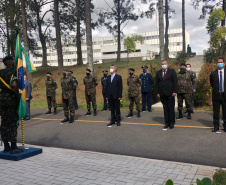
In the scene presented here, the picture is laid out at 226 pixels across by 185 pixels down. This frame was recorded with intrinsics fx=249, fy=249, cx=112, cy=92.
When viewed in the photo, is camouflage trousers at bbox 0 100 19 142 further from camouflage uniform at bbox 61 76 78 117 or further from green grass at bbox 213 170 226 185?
green grass at bbox 213 170 226 185

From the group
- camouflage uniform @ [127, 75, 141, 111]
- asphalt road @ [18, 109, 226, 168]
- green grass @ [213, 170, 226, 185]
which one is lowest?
asphalt road @ [18, 109, 226, 168]

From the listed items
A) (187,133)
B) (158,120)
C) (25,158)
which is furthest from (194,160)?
(158,120)

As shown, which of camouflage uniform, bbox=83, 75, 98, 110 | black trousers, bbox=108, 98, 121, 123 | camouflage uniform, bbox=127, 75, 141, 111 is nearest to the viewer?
black trousers, bbox=108, 98, 121, 123

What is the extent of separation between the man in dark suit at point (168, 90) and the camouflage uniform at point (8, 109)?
445cm

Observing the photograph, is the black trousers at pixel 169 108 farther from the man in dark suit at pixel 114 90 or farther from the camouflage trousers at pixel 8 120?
the camouflage trousers at pixel 8 120

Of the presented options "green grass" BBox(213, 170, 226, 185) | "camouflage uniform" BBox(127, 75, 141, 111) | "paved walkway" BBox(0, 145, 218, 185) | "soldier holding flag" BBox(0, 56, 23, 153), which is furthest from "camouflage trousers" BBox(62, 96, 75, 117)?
"green grass" BBox(213, 170, 226, 185)

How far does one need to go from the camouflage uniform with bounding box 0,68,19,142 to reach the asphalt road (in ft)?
5.40

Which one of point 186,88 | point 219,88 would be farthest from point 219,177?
point 186,88

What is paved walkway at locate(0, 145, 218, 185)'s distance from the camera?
13.2ft

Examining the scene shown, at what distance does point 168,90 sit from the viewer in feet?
25.7

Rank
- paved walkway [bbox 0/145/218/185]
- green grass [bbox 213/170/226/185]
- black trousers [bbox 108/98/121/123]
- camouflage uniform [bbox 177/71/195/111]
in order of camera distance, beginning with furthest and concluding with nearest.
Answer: camouflage uniform [bbox 177/71/195/111]
black trousers [bbox 108/98/121/123]
paved walkway [bbox 0/145/218/185]
green grass [bbox 213/170/226/185]

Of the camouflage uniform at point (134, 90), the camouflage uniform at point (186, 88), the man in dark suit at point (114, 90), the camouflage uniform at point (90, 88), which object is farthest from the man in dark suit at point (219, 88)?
the camouflage uniform at point (90, 88)

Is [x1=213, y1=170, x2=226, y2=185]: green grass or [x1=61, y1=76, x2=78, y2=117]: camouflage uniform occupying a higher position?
[x1=61, y1=76, x2=78, y2=117]: camouflage uniform

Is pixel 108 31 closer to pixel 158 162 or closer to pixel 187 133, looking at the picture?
pixel 187 133
